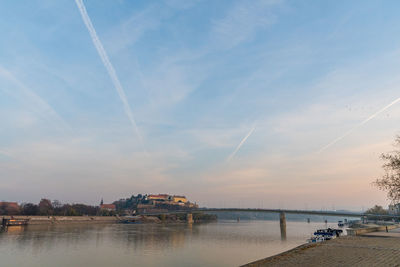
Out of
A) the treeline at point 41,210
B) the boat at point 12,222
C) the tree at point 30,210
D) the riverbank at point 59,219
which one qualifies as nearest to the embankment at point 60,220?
the riverbank at point 59,219

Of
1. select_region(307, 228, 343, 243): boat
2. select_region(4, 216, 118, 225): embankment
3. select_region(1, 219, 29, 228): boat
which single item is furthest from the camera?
select_region(4, 216, 118, 225): embankment

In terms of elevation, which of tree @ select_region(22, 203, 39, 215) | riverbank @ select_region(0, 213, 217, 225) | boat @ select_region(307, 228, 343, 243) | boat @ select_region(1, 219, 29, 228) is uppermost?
tree @ select_region(22, 203, 39, 215)

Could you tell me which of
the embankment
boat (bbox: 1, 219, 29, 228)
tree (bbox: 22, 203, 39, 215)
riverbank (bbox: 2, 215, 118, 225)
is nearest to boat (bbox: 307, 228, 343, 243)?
boat (bbox: 1, 219, 29, 228)

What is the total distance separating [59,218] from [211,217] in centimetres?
11123

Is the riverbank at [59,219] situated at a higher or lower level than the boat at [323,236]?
lower

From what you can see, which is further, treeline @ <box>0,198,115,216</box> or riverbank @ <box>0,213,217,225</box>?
treeline @ <box>0,198,115,216</box>

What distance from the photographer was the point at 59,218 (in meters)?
106

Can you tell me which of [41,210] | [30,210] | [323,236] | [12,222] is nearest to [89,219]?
[41,210]

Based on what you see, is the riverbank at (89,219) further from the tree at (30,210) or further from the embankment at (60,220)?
the tree at (30,210)

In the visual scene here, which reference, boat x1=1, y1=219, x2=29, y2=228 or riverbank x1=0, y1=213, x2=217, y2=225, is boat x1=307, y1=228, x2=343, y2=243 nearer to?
boat x1=1, y1=219, x2=29, y2=228

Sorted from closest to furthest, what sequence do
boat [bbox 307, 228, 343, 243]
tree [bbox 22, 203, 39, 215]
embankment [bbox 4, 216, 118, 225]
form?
1. boat [bbox 307, 228, 343, 243]
2. embankment [bbox 4, 216, 118, 225]
3. tree [bbox 22, 203, 39, 215]

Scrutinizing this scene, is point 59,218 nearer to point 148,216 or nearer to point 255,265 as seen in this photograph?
point 148,216

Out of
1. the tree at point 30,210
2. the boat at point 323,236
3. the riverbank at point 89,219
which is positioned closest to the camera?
the boat at point 323,236

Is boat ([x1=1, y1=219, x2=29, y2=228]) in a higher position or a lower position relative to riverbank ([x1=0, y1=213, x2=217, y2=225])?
higher
